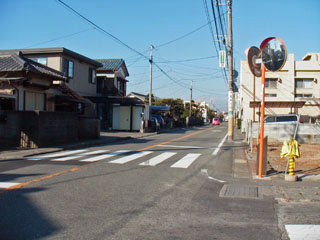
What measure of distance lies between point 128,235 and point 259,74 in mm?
6902

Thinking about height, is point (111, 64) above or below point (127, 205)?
above

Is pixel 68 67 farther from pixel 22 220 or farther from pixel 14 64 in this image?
pixel 22 220

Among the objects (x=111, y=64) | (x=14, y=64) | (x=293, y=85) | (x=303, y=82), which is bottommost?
(x=14, y=64)

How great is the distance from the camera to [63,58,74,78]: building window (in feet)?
88.0

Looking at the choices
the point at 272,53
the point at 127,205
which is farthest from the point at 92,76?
the point at 127,205

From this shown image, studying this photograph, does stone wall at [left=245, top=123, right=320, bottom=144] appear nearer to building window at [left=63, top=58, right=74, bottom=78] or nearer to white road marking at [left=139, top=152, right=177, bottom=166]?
white road marking at [left=139, top=152, right=177, bottom=166]

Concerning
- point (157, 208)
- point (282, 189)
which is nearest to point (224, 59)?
point (282, 189)

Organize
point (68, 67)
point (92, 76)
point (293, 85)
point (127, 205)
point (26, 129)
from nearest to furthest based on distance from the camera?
point (127, 205), point (26, 129), point (68, 67), point (92, 76), point (293, 85)

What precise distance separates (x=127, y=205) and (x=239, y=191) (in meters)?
2.86

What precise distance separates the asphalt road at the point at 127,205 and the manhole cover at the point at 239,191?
0.17 ft

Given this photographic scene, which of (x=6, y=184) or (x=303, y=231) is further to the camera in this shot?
(x=6, y=184)

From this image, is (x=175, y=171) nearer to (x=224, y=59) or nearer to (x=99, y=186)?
(x=99, y=186)

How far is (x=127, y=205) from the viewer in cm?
584

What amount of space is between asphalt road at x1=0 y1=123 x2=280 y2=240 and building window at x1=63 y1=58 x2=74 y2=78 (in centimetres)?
1830
